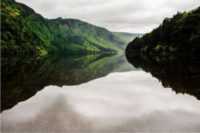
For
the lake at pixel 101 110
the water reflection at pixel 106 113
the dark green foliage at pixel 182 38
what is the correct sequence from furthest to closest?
the dark green foliage at pixel 182 38 → the lake at pixel 101 110 → the water reflection at pixel 106 113

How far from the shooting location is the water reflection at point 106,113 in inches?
736

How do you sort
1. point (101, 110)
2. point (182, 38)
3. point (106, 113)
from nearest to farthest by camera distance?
point (106, 113) → point (101, 110) → point (182, 38)

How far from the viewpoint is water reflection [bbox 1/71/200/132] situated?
61.4ft

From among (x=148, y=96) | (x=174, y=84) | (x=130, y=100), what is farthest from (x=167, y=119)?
(x=174, y=84)

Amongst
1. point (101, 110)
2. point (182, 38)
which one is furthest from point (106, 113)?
point (182, 38)

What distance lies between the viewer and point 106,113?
22.6 meters

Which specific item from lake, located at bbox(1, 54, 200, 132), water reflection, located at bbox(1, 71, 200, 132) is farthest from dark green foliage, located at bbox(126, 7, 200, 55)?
water reflection, located at bbox(1, 71, 200, 132)

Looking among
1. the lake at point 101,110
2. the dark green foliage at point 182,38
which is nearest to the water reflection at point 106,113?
the lake at point 101,110

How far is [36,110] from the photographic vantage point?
23828 mm

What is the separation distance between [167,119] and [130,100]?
7.51 meters

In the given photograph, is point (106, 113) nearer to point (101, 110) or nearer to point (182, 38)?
point (101, 110)

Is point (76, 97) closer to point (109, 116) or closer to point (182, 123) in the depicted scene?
point (109, 116)

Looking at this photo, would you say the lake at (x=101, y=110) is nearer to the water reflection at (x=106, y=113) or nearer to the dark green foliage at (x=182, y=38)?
the water reflection at (x=106, y=113)

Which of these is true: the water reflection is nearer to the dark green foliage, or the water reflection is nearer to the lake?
the lake
